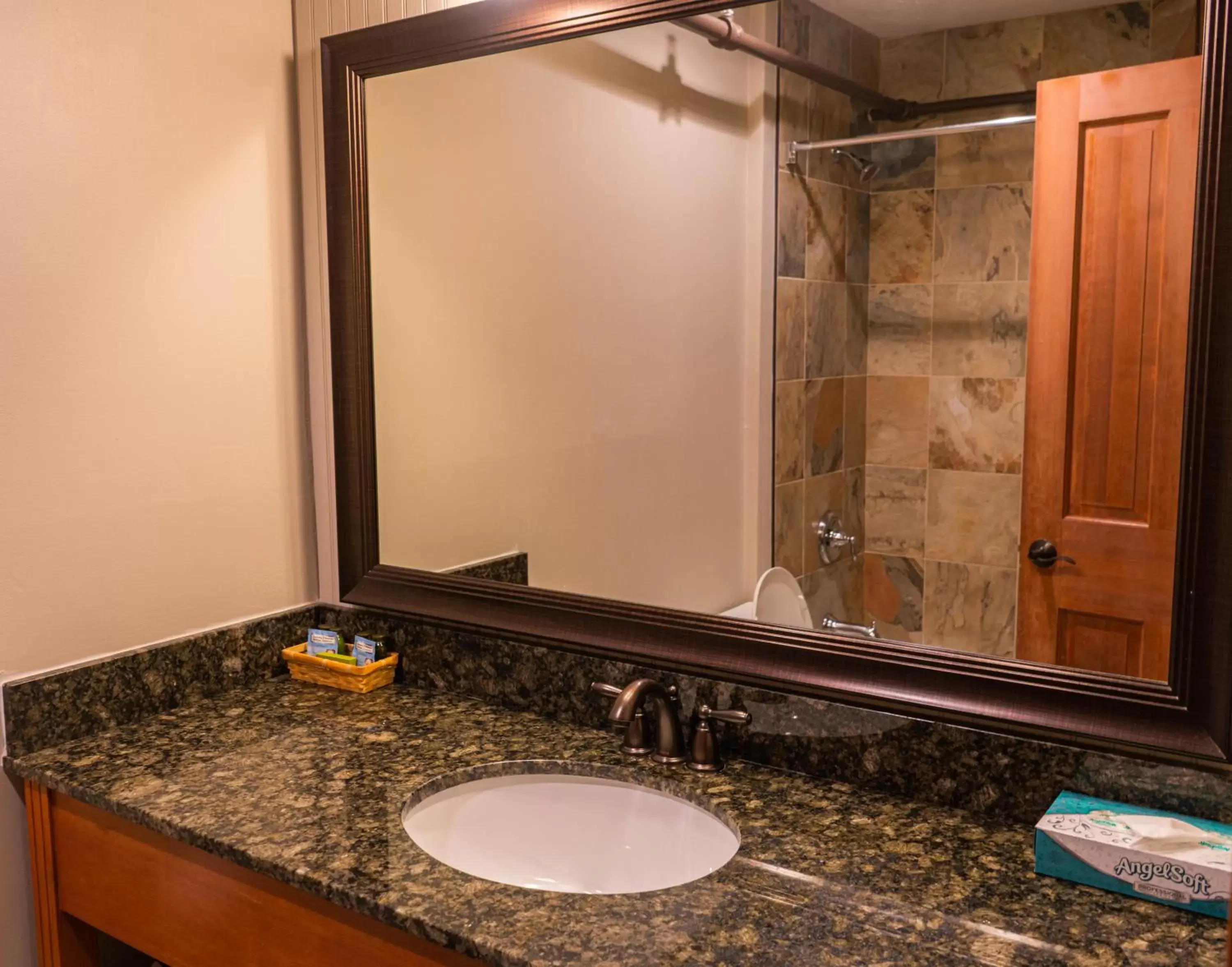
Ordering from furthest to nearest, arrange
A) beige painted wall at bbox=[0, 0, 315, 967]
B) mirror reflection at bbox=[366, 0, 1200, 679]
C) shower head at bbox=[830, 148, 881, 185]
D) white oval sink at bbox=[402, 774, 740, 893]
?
beige painted wall at bbox=[0, 0, 315, 967], white oval sink at bbox=[402, 774, 740, 893], shower head at bbox=[830, 148, 881, 185], mirror reflection at bbox=[366, 0, 1200, 679]

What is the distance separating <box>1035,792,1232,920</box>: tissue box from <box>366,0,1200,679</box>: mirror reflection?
16 cm

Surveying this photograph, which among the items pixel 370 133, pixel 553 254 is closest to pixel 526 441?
pixel 553 254

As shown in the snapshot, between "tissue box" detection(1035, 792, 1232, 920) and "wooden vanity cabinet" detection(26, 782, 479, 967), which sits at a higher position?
"tissue box" detection(1035, 792, 1232, 920)

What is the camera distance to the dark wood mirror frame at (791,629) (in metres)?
1.09

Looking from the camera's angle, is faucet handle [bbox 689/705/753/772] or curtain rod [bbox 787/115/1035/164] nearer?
curtain rod [bbox 787/115/1035/164]

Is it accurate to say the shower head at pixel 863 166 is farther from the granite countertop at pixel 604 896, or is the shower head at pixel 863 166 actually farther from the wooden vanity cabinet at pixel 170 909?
the wooden vanity cabinet at pixel 170 909

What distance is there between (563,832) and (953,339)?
806 millimetres

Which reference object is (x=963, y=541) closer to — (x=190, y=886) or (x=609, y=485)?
(x=609, y=485)

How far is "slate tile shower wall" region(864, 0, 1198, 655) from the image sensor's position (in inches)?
45.7

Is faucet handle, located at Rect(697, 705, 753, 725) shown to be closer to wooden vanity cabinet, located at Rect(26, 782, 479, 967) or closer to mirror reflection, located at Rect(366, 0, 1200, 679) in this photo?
mirror reflection, located at Rect(366, 0, 1200, 679)

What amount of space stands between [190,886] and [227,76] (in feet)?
3.93

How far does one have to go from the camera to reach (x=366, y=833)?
1.26 m

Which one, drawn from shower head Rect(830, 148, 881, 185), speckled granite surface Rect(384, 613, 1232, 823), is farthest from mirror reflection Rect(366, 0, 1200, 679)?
speckled granite surface Rect(384, 613, 1232, 823)

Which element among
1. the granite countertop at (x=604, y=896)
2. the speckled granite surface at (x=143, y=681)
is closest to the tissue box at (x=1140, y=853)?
the granite countertop at (x=604, y=896)
